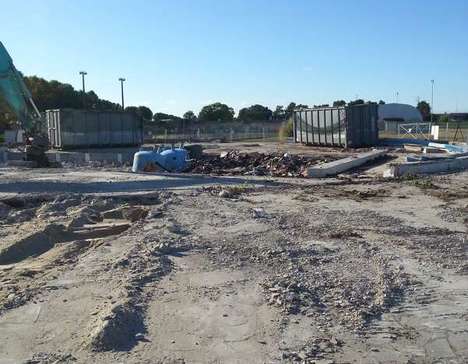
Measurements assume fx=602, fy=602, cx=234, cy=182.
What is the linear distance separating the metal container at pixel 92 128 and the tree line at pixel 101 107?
1327 cm

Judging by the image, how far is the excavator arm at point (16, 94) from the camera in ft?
87.1

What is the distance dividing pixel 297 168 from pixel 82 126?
2120 centimetres

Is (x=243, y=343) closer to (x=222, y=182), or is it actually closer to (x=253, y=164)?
(x=222, y=182)

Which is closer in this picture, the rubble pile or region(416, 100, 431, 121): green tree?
the rubble pile

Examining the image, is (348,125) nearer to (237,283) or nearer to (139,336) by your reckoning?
(237,283)

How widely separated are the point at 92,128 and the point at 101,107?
53.7 m

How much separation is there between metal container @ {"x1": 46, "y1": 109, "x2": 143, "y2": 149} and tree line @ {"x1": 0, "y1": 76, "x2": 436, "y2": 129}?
1327 centimetres

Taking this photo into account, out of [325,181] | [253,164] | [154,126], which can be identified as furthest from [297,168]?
[154,126]

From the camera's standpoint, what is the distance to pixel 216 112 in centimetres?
11975

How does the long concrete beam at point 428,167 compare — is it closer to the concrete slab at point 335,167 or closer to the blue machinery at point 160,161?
the concrete slab at point 335,167

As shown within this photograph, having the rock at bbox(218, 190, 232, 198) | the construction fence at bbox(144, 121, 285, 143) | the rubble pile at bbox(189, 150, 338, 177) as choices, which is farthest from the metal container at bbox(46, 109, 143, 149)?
the rock at bbox(218, 190, 232, 198)

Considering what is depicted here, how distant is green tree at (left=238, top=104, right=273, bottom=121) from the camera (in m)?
121

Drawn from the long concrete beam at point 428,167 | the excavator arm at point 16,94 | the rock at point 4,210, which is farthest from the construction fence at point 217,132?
the rock at point 4,210

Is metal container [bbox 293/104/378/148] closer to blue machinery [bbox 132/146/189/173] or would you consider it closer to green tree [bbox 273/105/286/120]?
blue machinery [bbox 132/146/189/173]
